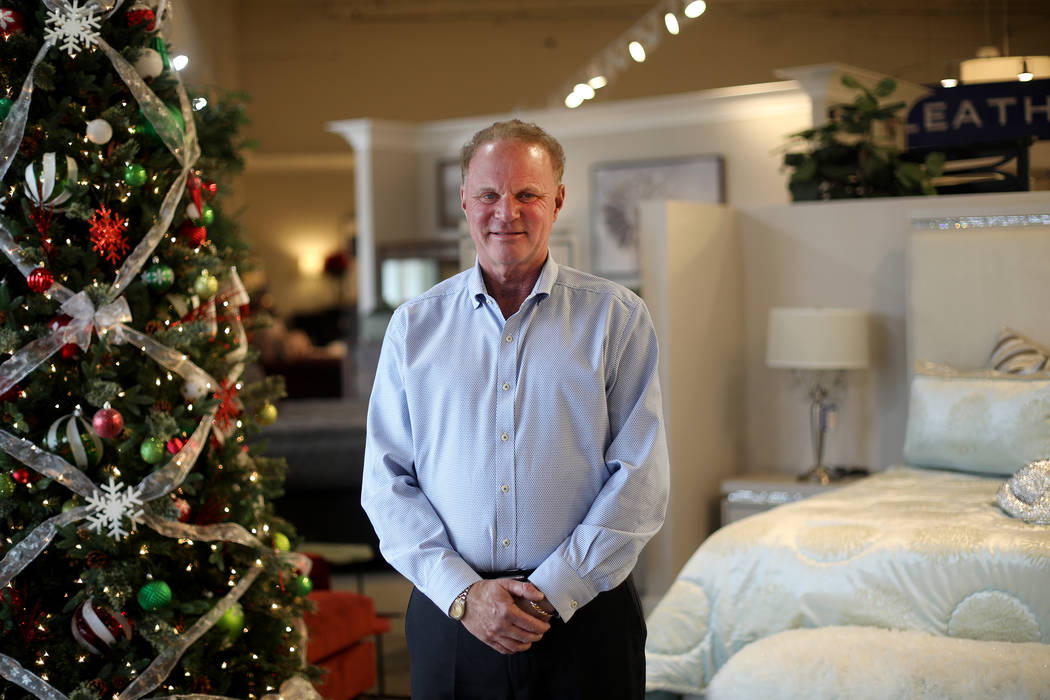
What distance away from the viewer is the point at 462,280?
2102 mm

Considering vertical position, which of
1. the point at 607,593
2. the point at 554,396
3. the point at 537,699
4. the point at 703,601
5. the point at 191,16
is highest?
the point at 191,16

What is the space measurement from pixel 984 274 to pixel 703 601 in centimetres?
190

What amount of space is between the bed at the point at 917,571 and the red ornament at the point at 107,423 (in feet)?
5.25

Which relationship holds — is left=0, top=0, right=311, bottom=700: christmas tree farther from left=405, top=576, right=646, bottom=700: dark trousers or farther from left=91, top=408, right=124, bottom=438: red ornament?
left=405, top=576, right=646, bottom=700: dark trousers

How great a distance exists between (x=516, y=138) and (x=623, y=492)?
0.65m

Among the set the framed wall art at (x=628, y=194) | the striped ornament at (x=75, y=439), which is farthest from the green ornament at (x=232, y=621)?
the framed wall art at (x=628, y=194)

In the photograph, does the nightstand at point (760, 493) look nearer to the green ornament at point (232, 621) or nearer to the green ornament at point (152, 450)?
Result: the green ornament at point (232, 621)

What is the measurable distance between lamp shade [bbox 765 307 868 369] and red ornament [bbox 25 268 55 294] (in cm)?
299

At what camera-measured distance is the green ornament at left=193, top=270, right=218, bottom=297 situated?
2.80 metres

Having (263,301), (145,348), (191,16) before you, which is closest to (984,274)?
(145,348)

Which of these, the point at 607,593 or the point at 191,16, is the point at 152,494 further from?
the point at 191,16

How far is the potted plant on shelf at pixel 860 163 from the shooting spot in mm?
4676

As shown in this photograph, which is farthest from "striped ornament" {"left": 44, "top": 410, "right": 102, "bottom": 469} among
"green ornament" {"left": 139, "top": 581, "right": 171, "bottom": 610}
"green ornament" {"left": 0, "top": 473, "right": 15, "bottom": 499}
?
"green ornament" {"left": 139, "top": 581, "right": 171, "bottom": 610}

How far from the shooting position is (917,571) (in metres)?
2.95
